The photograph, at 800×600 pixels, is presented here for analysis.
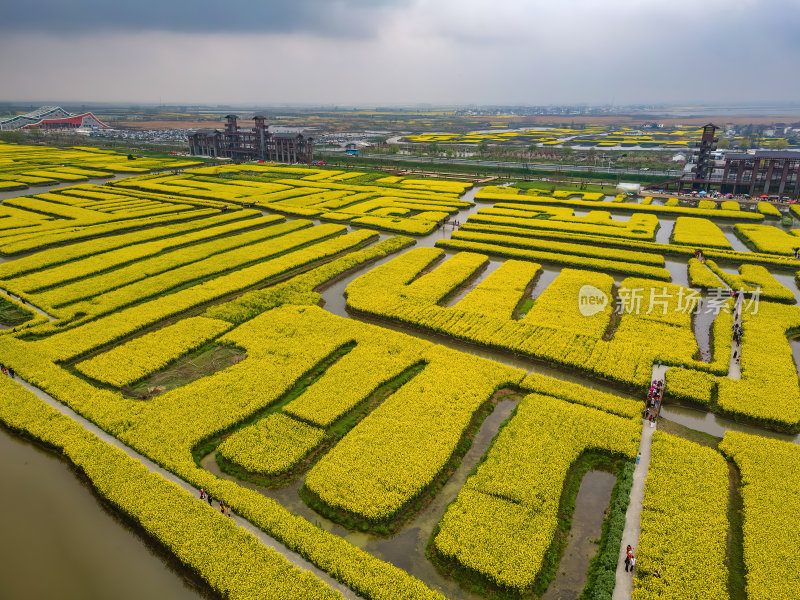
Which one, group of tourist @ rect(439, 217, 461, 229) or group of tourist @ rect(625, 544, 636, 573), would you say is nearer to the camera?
group of tourist @ rect(625, 544, 636, 573)

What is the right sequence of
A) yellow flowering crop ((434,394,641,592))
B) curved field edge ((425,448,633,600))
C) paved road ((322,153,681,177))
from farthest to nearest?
1. paved road ((322,153,681,177))
2. yellow flowering crop ((434,394,641,592))
3. curved field edge ((425,448,633,600))

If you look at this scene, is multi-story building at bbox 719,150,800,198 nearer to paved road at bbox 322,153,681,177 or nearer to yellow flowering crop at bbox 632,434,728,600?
paved road at bbox 322,153,681,177

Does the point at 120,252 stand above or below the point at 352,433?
above

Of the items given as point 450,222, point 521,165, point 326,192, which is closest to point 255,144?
point 326,192

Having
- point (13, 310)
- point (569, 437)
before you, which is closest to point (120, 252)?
point (13, 310)

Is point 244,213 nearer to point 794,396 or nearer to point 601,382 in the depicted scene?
point 601,382

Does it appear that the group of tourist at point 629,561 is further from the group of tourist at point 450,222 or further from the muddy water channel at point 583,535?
the group of tourist at point 450,222

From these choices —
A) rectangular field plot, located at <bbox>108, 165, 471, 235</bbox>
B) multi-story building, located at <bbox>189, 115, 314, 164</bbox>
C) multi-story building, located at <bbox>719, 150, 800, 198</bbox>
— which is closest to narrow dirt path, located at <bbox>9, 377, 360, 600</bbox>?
rectangular field plot, located at <bbox>108, 165, 471, 235</bbox>
